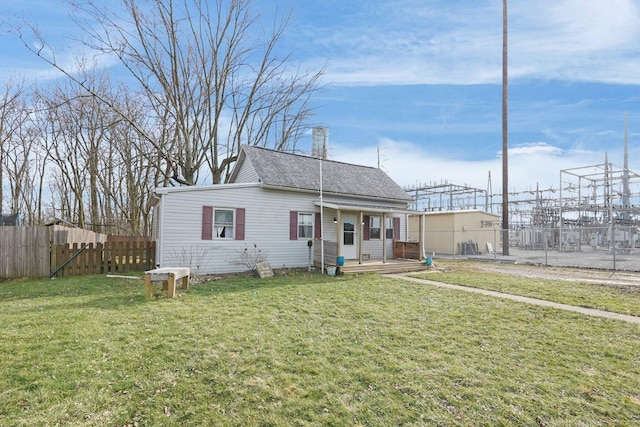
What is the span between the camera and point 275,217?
13188 mm

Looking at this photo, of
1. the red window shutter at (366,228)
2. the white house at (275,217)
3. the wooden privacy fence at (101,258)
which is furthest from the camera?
the red window shutter at (366,228)

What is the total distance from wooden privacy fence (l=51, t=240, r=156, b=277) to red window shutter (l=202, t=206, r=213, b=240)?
7.77ft

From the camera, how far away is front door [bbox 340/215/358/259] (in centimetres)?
1458

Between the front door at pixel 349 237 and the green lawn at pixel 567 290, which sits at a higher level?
the front door at pixel 349 237

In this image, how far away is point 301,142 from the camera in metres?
26.2

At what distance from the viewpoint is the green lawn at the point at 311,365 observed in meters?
3.01

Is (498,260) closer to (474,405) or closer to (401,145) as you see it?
(401,145)

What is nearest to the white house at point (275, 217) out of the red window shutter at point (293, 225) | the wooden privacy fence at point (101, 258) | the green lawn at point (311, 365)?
the red window shutter at point (293, 225)

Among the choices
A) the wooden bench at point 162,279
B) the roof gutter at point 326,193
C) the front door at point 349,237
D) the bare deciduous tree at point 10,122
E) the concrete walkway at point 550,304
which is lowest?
the concrete walkway at point 550,304

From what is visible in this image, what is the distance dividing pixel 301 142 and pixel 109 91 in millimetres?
13229

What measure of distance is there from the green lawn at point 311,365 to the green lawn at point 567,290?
5.10 ft

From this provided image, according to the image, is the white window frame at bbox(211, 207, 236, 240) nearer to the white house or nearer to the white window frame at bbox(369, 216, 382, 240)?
the white house

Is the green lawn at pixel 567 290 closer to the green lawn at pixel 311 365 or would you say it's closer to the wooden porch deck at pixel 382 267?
the green lawn at pixel 311 365

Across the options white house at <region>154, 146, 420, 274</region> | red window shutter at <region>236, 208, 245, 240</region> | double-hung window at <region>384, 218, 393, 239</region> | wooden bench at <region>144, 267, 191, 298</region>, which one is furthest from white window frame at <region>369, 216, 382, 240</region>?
wooden bench at <region>144, 267, 191, 298</region>
